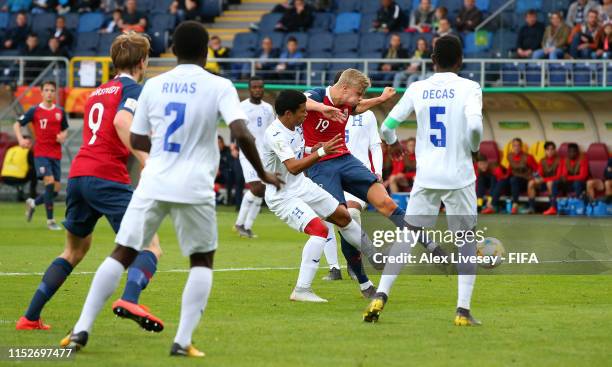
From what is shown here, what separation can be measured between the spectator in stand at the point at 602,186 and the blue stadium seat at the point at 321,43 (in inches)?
308

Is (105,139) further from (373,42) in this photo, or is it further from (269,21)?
(269,21)

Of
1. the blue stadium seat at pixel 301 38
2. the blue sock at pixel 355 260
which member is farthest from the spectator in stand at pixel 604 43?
the blue sock at pixel 355 260

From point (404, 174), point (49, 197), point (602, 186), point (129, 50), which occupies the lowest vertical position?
point (404, 174)

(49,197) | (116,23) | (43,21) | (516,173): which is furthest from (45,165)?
(43,21)

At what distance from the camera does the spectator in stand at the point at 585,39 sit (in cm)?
2533

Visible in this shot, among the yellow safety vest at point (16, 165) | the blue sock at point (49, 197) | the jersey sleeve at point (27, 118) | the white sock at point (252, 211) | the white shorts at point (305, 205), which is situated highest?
the white shorts at point (305, 205)

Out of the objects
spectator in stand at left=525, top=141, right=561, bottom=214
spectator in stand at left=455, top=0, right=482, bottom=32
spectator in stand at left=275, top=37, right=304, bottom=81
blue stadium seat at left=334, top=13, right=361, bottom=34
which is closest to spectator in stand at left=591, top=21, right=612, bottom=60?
spectator in stand at left=525, top=141, right=561, bottom=214

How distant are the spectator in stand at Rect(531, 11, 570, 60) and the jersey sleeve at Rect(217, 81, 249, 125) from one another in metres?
19.3

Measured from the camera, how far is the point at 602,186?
2508 centimetres

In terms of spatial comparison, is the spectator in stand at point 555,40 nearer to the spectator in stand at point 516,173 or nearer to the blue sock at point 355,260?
the spectator in stand at point 516,173

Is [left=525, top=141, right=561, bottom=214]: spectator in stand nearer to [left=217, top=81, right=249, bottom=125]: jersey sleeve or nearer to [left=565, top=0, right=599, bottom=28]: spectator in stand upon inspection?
[left=565, top=0, right=599, bottom=28]: spectator in stand

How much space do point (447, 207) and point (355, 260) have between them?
2318mm

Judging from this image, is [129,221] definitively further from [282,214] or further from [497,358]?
[282,214]

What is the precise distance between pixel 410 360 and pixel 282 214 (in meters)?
3.87
